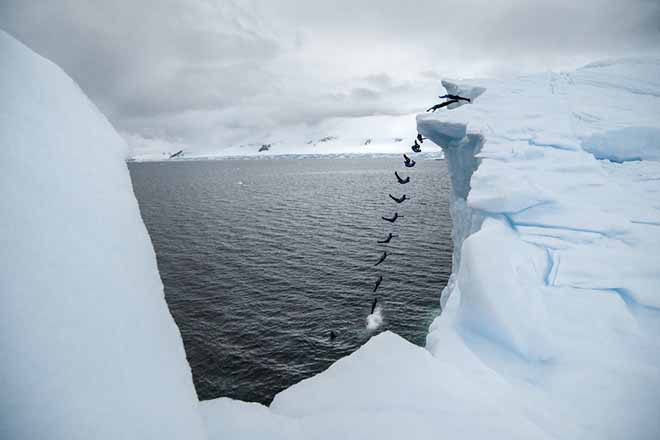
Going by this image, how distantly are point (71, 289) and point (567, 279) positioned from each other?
9.57 metres

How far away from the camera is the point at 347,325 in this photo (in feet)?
69.2

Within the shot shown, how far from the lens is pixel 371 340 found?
7.07m

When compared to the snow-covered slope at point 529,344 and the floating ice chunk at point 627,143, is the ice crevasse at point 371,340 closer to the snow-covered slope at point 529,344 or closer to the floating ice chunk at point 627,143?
the snow-covered slope at point 529,344

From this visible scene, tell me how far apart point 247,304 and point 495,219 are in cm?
1887

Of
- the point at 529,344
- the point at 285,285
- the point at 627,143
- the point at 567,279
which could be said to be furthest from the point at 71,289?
the point at 285,285

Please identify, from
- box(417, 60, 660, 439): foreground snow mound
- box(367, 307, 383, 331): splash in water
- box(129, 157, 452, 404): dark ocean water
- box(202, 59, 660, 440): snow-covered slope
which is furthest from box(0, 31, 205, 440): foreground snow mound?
box(367, 307, 383, 331): splash in water

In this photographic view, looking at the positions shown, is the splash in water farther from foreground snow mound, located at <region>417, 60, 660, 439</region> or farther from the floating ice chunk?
the floating ice chunk

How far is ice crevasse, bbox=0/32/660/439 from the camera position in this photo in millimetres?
2625

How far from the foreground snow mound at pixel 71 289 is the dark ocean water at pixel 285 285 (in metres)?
14.4

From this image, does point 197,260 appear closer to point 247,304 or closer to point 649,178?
point 247,304

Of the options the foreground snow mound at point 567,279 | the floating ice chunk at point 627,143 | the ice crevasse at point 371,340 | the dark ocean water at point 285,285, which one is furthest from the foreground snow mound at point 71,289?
the floating ice chunk at point 627,143

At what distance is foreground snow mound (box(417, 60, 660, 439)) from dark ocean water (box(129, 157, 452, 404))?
1132cm

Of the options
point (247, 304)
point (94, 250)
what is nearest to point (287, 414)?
point (94, 250)

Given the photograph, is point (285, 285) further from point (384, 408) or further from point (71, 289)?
point (71, 289)
